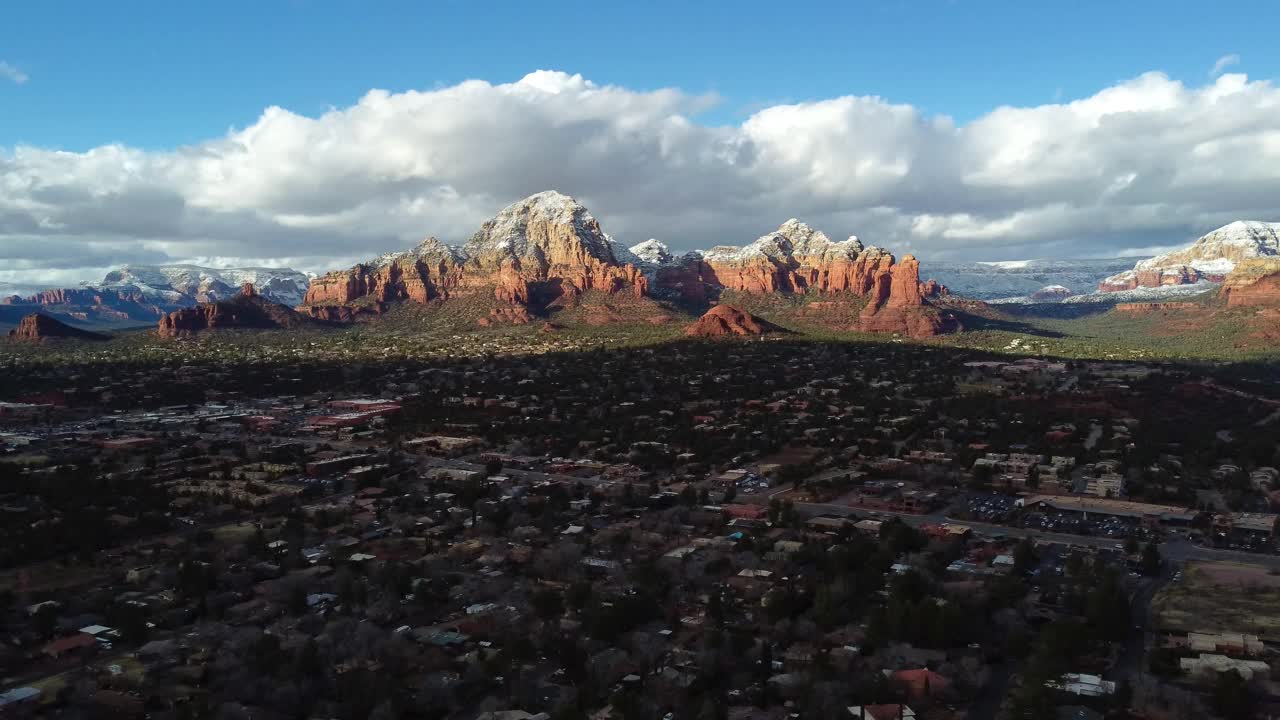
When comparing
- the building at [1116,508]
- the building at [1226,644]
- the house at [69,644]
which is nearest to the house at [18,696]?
the house at [69,644]

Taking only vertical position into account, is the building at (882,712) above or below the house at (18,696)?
below

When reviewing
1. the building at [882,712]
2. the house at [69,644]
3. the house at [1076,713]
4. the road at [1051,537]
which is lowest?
the road at [1051,537]

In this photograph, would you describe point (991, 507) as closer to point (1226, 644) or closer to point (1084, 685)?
point (1226, 644)

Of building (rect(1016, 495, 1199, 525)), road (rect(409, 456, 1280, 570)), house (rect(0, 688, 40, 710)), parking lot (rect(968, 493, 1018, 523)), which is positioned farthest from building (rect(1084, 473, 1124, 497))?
house (rect(0, 688, 40, 710))

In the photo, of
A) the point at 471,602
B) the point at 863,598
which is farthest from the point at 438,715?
the point at 863,598

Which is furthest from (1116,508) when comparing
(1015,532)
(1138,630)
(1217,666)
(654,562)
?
(654,562)

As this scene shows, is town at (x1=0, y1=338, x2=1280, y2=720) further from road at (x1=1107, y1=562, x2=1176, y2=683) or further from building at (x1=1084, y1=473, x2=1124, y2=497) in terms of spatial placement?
building at (x1=1084, y1=473, x2=1124, y2=497)

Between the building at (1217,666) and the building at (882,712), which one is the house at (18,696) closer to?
the building at (882,712)

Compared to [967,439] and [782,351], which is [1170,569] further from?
[782,351]

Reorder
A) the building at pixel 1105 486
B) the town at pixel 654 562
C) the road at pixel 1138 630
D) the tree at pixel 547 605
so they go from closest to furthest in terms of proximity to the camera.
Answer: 1. the town at pixel 654 562
2. the road at pixel 1138 630
3. the tree at pixel 547 605
4. the building at pixel 1105 486
